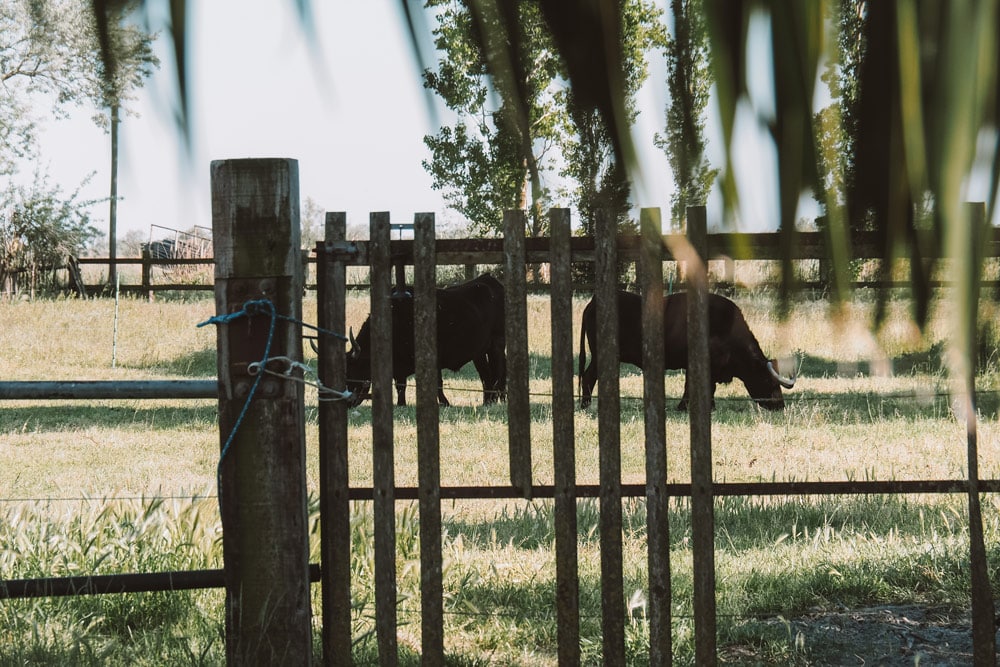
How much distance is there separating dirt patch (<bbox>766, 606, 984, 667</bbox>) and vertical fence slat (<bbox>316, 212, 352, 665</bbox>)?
1337 mm

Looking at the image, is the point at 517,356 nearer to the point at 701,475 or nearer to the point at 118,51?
the point at 701,475

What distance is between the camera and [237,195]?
221 centimetres

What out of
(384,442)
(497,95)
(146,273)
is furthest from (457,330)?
(146,273)

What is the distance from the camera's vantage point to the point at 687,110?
1.42ft

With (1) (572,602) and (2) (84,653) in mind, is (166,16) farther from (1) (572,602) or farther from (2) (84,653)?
(2) (84,653)

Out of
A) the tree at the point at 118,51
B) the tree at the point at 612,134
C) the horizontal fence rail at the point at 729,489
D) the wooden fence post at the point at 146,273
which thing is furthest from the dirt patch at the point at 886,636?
the wooden fence post at the point at 146,273

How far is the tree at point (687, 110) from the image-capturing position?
431 millimetres

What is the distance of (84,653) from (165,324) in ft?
39.4

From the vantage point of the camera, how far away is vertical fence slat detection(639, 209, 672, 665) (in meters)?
2.49

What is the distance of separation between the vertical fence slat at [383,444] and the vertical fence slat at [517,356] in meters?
0.30

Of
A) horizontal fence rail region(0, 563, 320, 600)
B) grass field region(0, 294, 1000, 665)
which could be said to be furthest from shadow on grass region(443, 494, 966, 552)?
horizontal fence rail region(0, 563, 320, 600)

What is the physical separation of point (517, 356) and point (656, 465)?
44 centimetres

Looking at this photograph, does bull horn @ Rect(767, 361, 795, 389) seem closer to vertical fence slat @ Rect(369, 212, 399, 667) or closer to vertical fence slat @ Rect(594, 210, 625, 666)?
vertical fence slat @ Rect(594, 210, 625, 666)

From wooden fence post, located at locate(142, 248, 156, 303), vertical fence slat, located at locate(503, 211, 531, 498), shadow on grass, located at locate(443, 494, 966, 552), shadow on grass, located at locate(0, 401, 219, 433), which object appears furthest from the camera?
wooden fence post, located at locate(142, 248, 156, 303)
